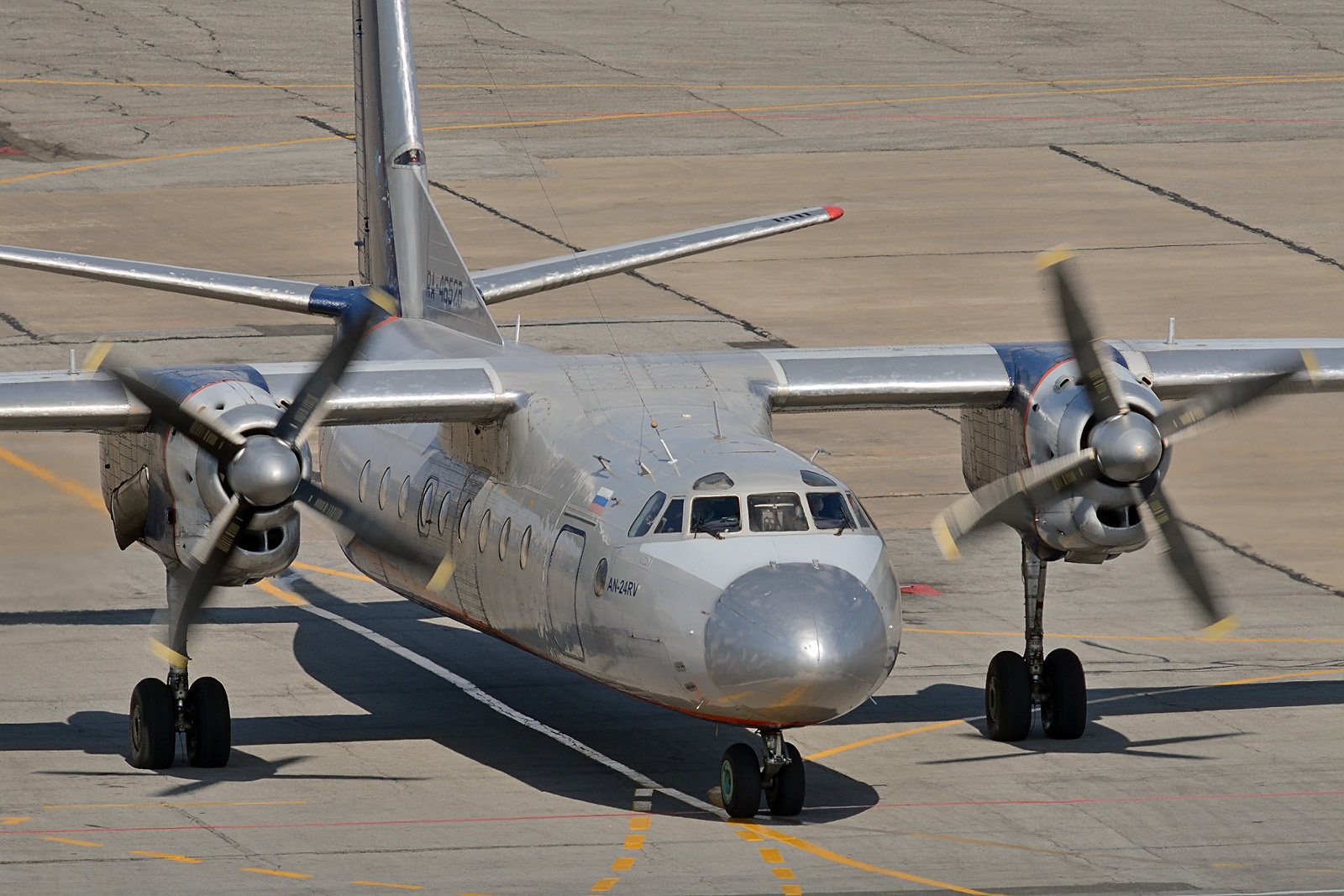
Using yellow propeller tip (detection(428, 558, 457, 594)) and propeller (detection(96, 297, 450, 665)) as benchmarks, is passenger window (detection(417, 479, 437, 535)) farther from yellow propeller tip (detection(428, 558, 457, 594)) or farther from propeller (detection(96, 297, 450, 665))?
propeller (detection(96, 297, 450, 665))

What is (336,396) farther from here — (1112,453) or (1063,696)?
(1063,696)

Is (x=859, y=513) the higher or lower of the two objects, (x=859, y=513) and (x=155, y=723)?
the higher

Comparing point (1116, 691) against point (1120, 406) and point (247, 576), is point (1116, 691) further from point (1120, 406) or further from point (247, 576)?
point (247, 576)

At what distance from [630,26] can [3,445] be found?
121 feet

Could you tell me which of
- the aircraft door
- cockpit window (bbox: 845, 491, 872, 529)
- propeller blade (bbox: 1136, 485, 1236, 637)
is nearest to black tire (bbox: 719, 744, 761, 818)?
the aircraft door

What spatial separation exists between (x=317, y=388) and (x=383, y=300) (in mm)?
6591

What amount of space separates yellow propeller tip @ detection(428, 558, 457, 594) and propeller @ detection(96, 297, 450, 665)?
1560 millimetres

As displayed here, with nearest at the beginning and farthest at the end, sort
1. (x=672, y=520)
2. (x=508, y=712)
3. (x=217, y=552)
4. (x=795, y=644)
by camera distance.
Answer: (x=795, y=644) → (x=672, y=520) → (x=217, y=552) → (x=508, y=712)

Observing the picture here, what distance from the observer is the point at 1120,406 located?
23812mm

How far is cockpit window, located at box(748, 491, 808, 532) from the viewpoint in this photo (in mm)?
21625

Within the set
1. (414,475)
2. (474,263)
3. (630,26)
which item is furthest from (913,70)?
(414,475)

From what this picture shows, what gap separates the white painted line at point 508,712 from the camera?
23328mm

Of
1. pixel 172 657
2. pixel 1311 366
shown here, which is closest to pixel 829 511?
pixel 1311 366

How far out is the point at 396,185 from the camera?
99.1 ft
